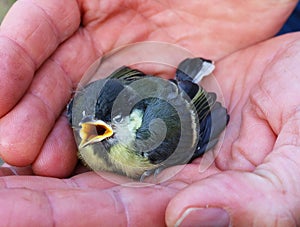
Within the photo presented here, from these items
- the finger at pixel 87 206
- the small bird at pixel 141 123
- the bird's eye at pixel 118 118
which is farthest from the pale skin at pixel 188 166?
the bird's eye at pixel 118 118

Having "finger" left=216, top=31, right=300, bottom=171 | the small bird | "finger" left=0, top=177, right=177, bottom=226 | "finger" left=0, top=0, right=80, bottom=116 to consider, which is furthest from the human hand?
"finger" left=0, top=177, right=177, bottom=226

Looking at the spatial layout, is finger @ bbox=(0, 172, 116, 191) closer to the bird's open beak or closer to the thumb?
the bird's open beak

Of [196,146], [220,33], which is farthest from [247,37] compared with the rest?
[196,146]

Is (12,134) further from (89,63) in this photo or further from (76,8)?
(76,8)

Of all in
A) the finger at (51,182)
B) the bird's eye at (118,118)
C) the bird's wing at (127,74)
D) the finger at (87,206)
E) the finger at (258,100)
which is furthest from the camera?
the bird's wing at (127,74)

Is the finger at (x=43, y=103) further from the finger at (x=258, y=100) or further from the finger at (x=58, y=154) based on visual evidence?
the finger at (x=258, y=100)

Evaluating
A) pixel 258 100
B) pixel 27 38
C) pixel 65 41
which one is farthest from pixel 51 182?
pixel 258 100
